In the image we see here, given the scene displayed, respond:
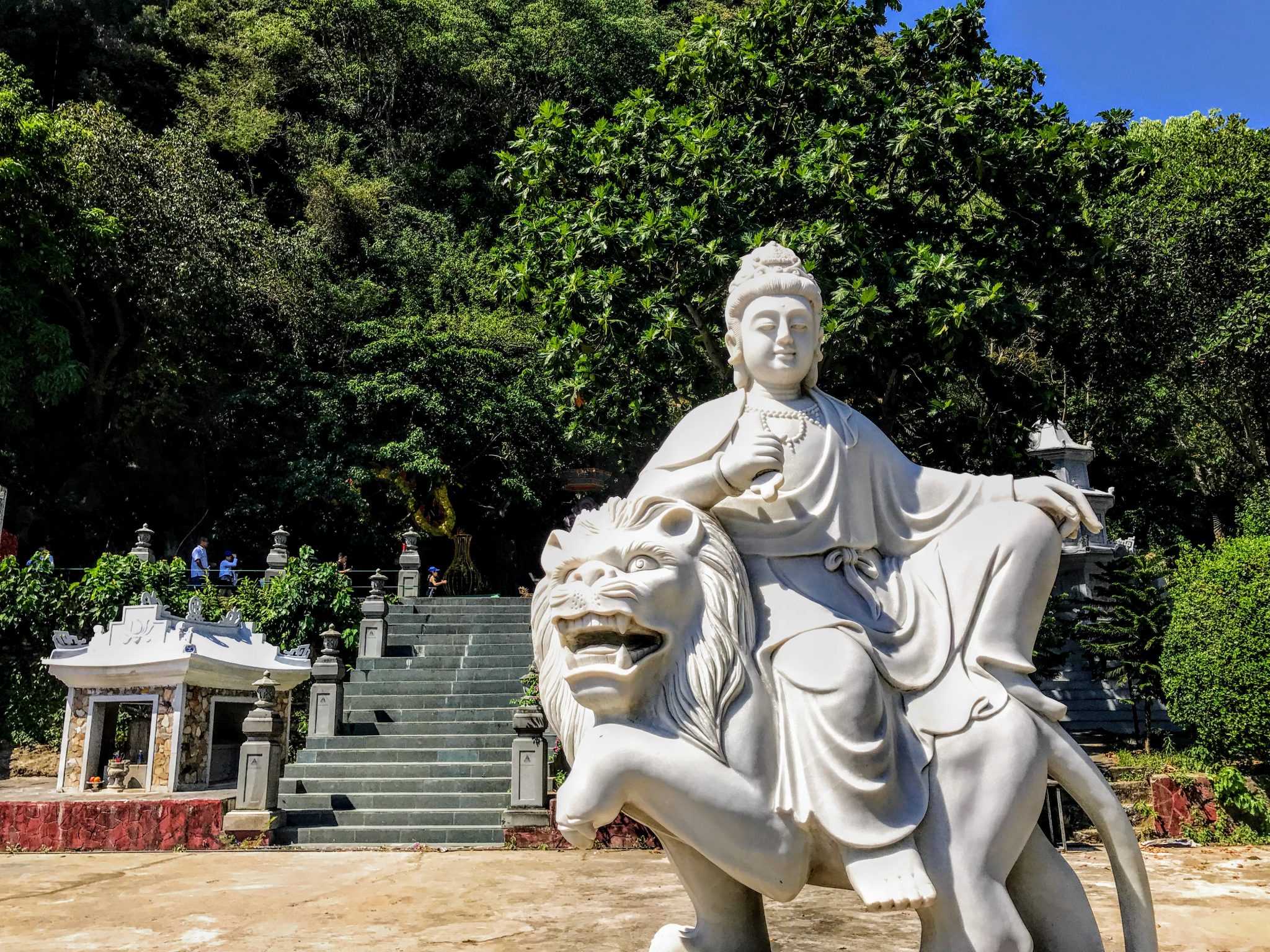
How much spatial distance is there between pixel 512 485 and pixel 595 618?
18.8 metres

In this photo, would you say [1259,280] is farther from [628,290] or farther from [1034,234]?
[628,290]

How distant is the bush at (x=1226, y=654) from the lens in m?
10.2

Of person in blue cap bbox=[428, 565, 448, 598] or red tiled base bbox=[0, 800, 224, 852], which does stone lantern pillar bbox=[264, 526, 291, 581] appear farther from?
red tiled base bbox=[0, 800, 224, 852]

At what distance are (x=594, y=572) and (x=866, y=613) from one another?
0.80m

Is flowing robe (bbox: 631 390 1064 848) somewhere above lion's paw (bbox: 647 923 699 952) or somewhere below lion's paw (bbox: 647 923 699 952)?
above

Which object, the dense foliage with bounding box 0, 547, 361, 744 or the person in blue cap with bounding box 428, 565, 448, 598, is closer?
the dense foliage with bounding box 0, 547, 361, 744

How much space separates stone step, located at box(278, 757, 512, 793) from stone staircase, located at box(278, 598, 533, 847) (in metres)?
0.01

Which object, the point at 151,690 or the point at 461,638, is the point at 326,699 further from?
the point at 461,638

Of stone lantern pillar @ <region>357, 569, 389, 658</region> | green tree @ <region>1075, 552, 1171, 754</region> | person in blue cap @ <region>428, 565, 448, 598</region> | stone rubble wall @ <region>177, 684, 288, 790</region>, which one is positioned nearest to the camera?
stone rubble wall @ <region>177, 684, 288, 790</region>

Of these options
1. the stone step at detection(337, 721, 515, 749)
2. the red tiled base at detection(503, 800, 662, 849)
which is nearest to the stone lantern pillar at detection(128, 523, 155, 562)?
the stone step at detection(337, 721, 515, 749)

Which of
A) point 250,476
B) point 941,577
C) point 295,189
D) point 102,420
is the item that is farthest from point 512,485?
point 941,577

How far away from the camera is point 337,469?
20.4 metres

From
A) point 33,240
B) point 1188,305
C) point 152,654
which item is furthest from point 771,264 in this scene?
point 33,240

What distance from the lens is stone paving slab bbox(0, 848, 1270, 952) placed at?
14.6ft
